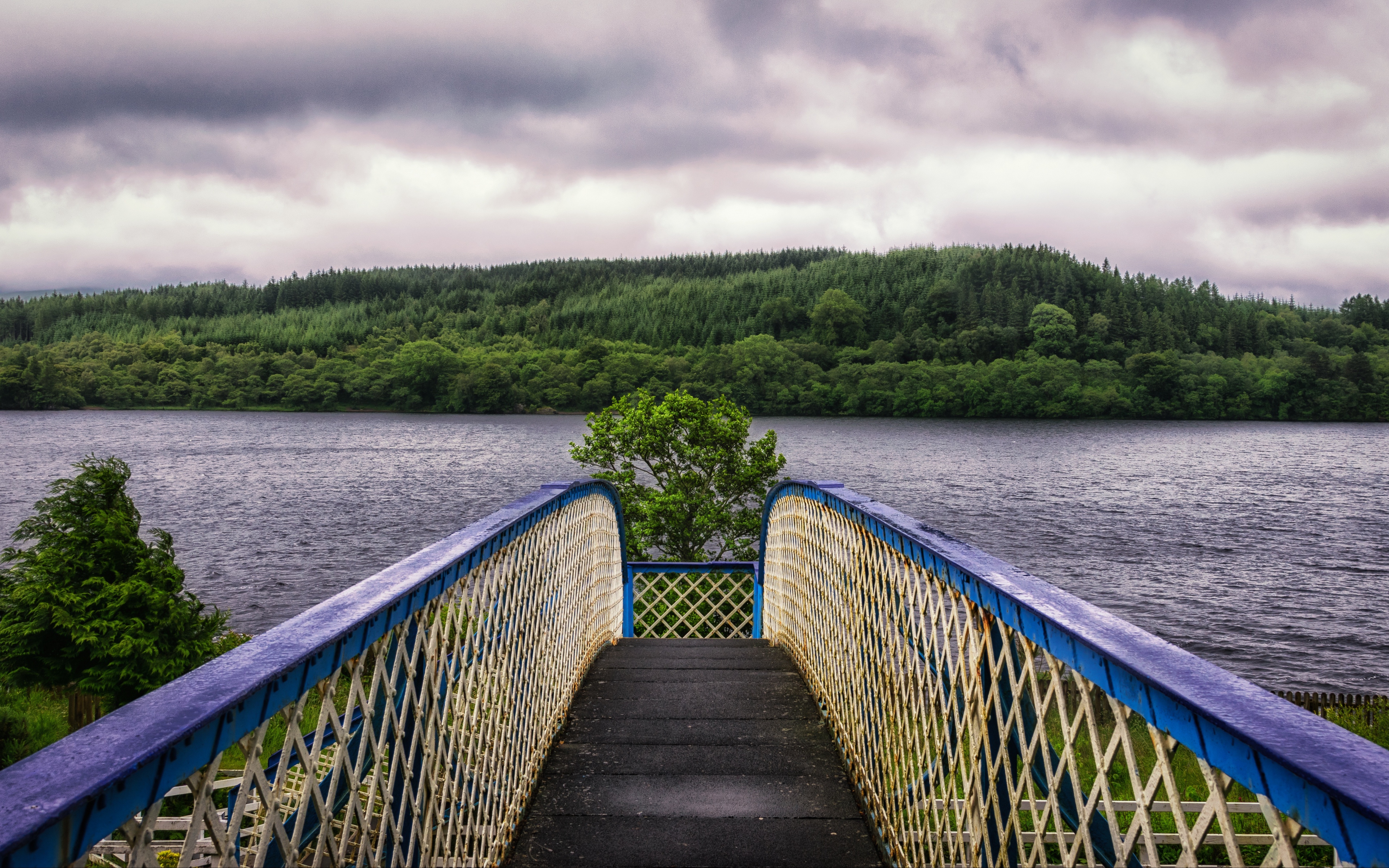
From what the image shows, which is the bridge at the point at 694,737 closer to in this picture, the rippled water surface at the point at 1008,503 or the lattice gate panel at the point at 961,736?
the lattice gate panel at the point at 961,736

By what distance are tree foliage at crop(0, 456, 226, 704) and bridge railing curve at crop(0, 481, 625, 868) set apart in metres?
9.69

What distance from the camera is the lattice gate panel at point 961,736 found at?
4.82ft

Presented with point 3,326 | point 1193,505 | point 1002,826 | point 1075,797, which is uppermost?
point 3,326

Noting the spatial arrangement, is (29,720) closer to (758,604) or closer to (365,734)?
(758,604)

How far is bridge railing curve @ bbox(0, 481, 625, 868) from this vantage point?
1.05 metres

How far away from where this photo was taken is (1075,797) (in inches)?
68.6

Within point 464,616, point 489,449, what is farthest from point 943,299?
point 464,616

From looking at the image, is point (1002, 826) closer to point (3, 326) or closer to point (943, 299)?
point (943, 299)

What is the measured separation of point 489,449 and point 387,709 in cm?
7257

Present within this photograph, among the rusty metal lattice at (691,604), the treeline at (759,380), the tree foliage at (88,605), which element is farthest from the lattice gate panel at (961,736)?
the treeline at (759,380)

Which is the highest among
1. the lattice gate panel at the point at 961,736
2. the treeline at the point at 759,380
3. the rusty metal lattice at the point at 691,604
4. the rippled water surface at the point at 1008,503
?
the treeline at the point at 759,380

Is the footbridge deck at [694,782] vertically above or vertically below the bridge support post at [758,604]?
above

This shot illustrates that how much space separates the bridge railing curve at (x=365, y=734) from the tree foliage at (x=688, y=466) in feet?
52.9

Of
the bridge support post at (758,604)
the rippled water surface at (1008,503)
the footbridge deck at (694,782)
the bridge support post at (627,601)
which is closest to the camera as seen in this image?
the footbridge deck at (694,782)
